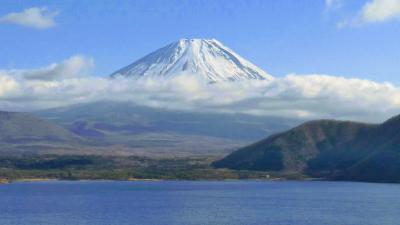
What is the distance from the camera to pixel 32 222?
96.6 m

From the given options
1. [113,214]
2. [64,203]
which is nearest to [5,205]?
[64,203]

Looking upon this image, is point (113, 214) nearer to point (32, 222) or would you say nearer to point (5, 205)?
point (32, 222)

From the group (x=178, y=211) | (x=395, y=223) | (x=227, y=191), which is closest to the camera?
(x=395, y=223)

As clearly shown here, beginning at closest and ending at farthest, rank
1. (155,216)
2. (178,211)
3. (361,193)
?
(155,216), (178,211), (361,193)

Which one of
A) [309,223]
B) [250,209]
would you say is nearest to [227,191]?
[250,209]

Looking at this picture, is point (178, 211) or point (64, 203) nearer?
point (178, 211)

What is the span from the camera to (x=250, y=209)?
114 meters

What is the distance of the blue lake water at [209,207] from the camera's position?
98.0 meters

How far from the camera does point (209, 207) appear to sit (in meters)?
116

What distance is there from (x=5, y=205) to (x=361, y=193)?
195 feet

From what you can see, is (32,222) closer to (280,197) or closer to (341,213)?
(341,213)

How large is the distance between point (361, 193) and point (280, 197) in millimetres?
15786

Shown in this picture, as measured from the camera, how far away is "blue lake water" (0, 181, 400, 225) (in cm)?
9800

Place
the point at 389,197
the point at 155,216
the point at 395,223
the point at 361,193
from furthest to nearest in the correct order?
the point at 361,193
the point at 389,197
the point at 155,216
the point at 395,223
